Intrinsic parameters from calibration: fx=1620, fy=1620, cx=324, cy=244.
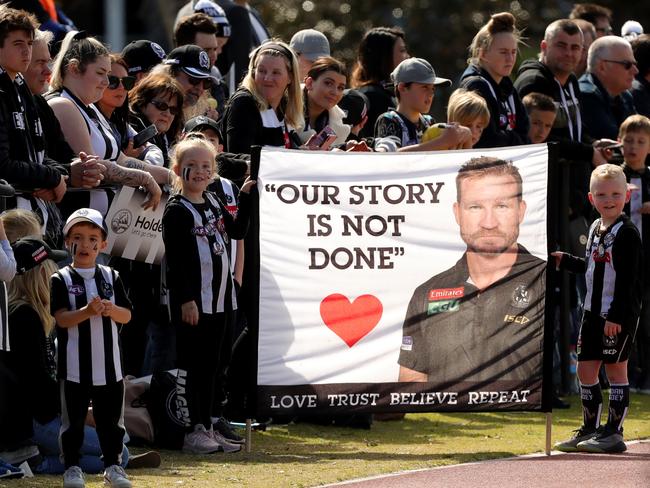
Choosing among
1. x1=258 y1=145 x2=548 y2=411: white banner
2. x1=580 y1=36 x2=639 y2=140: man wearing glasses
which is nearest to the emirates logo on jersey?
x1=258 y1=145 x2=548 y2=411: white banner

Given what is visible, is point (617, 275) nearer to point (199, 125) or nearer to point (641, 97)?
point (199, 125)

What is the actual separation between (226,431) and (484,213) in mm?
2091

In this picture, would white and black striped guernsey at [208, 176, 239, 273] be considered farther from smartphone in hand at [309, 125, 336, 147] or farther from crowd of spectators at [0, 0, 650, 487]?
smartphone in hand at [309, 125, 336, 147]

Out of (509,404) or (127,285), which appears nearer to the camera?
(509,404)

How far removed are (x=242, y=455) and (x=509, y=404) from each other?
1.63m

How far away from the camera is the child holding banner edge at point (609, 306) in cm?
984

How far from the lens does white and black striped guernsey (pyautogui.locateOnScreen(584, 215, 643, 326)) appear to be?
9.83 meters

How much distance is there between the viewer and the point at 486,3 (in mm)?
35281

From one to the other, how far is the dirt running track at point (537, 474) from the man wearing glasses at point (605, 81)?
4.66 metres

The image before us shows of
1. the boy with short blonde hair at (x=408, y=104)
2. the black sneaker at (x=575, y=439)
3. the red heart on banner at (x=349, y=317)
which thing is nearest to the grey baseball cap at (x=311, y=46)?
the boy with short blonde hair at (x=408, y=104)

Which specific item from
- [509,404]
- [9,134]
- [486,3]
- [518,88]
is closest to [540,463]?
[509,404]

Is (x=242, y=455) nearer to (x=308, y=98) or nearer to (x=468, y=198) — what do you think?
(x=468, y=198)

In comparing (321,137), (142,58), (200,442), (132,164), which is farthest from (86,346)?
(142,58)

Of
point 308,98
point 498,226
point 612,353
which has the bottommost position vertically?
point 612,353
